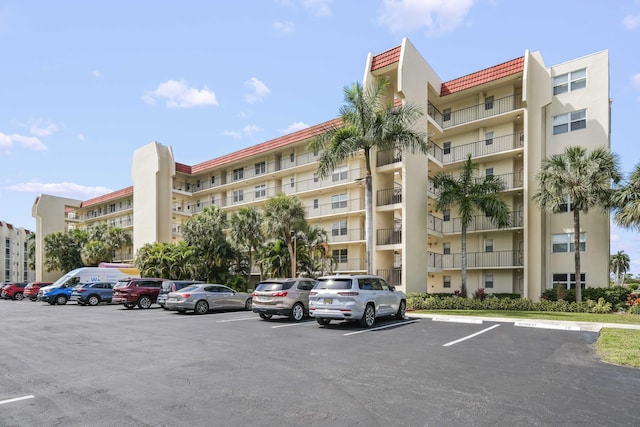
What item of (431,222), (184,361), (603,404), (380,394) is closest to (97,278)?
(431,222)

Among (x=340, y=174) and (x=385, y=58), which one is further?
(x=340, y=174)

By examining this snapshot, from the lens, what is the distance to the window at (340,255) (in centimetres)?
3291

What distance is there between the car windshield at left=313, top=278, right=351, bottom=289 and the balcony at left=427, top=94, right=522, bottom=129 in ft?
63.5

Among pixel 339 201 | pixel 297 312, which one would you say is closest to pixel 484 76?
pixel 339 201

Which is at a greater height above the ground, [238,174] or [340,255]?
[238,174]

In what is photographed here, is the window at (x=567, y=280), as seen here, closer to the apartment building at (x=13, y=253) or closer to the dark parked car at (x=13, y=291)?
the dark parked car at (x=13, y=291)

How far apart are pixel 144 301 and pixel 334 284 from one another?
15.7 m

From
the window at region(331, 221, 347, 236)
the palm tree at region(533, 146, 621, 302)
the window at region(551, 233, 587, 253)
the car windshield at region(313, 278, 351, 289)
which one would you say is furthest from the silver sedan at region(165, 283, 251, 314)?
the window at region(551, 233, 587, 253)

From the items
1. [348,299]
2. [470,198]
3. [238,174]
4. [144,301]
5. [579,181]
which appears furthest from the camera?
[238,174]

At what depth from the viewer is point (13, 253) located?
336 ft

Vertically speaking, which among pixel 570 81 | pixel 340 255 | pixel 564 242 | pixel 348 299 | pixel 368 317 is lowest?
pixel 368 317

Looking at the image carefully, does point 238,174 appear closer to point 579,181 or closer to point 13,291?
point 13,291

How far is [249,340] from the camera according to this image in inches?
474

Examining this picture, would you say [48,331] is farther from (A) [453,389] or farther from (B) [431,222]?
(B) [431,222]
